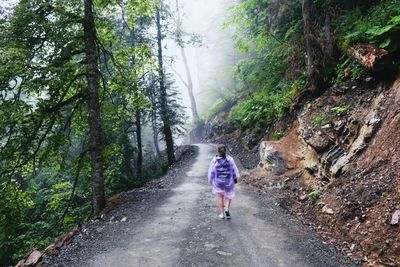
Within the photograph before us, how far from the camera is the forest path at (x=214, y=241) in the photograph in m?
5.30

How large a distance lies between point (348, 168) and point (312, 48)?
5.10 meters

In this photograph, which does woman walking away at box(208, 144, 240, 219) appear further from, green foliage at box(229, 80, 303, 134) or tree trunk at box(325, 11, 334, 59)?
green foliage at box(229, 80, 303, 134)

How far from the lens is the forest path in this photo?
530cm

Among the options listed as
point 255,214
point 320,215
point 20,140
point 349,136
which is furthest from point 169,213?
point 349,136

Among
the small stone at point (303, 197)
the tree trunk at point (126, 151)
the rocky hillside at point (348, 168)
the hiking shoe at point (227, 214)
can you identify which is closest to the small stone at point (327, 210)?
the rocky hillside at point (348, 168)

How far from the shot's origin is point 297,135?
10898mm

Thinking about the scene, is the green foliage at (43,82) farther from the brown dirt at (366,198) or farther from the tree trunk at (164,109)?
the tree trunk at (164,109)

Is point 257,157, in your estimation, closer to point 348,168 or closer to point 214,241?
point 348,168

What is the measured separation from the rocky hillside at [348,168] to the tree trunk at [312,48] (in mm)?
724

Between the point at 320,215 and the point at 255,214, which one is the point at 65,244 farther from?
the point at 320,215

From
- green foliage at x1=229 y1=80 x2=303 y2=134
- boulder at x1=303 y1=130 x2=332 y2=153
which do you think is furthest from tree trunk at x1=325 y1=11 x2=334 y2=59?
boulder at x1=303 y1=130 x2=332 y2=153

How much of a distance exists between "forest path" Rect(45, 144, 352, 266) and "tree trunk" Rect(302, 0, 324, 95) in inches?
183

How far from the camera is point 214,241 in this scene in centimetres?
610

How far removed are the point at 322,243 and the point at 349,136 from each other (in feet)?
10.8
